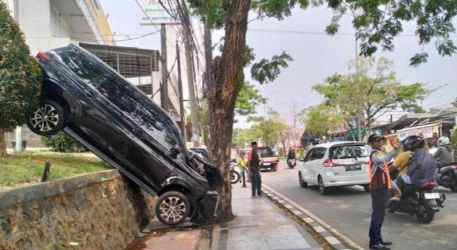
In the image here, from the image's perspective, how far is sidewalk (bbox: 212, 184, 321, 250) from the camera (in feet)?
26.8

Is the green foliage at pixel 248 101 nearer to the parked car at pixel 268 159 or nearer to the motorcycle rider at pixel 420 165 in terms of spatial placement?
the parked car at pixel 268 159

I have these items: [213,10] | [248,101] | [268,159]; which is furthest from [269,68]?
[248,101]

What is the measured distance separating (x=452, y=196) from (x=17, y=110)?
34.8 ft

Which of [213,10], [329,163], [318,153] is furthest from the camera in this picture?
[318,153]

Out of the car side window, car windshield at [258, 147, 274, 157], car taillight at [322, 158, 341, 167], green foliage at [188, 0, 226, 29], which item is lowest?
car taillight at [322, 158, 341, 167]

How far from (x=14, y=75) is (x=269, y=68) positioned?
636 centimetres

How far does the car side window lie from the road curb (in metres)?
2.09

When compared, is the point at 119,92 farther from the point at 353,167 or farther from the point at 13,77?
the point at 353,167

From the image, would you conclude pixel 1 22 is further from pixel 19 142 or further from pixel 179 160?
pixel 19 142

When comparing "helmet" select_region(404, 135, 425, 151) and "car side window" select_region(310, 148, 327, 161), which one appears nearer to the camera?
"helmet" select_region(404, 135, 425, 151)

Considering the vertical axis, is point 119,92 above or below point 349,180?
above

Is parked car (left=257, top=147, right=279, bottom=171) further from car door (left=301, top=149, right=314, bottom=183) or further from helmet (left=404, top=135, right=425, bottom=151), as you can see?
helmet (left=404, top=135, right=425, bottom=151)

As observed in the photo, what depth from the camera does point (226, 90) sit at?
10.5 m

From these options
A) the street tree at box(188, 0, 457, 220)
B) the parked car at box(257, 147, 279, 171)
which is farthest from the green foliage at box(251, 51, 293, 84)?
the parked car at box(257, 147, 279, 171)
